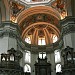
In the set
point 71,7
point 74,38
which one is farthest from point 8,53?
point 71,7

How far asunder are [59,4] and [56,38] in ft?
19.4

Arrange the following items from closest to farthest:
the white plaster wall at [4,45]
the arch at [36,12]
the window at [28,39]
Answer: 1. the white plaster wall at [4,45]
2. the arch at [36,12]
3. the window at [28,39]

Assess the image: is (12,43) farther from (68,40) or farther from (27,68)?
(68,40)

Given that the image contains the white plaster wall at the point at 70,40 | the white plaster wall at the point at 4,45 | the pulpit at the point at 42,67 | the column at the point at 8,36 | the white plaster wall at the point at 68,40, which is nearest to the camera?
the white plaster wall at the point at 70,40

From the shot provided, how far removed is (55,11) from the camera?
24.8 meters

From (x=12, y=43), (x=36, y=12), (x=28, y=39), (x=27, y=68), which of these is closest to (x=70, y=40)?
(x=12, y=43)

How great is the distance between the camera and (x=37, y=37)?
29.1 m

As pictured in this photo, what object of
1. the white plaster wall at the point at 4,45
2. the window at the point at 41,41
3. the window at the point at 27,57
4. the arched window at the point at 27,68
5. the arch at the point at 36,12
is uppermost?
the arch at the point at 36,12

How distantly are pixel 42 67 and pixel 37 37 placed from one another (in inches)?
223

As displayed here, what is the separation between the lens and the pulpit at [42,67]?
80.0ft

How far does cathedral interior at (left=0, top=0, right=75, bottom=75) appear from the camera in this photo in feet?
69.5

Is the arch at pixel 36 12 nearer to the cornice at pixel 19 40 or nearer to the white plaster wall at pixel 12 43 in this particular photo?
the cornice at pixel 19 40

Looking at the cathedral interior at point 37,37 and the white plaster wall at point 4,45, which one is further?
the white plaster wall at point 4,45

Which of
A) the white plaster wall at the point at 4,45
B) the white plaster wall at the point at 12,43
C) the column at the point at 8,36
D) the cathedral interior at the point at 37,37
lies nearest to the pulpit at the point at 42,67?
the cathedral interior at the point at 37,37
